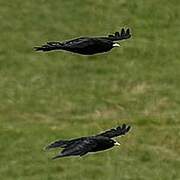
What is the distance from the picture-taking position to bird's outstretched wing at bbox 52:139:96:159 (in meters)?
5.98

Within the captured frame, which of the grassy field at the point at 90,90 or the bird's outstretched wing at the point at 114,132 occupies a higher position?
the grassy field at the point at 90,90

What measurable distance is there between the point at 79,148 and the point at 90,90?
3179cm

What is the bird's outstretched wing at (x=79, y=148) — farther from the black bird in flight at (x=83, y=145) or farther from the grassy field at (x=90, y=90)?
the grassy field at (x=90, y=90)

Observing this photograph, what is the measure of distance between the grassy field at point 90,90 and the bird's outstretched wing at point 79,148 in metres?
23.2

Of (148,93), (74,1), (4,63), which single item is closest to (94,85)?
(148,93)

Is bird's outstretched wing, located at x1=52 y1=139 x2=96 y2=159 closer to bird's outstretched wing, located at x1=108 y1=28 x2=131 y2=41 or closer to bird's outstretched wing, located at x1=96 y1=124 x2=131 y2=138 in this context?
bird's outstretched wing, located at x1=96 y1=124 x2=131 y2=138

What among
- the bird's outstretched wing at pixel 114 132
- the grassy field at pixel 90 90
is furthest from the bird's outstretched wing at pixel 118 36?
the grassy field at pixel 90 90

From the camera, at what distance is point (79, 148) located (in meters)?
6.12

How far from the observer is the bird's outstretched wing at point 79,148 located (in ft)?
19.6

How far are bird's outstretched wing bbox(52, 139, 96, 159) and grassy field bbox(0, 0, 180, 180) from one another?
2322cm

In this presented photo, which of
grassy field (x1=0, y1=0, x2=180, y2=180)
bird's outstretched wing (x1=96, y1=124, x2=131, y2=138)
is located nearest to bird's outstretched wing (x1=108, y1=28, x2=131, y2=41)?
bird's outstretched wing (x1=96, y1=124, x2=131, y2=138)

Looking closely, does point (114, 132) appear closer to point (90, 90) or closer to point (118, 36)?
point (118, 36)

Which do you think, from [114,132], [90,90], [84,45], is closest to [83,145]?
[84,45]

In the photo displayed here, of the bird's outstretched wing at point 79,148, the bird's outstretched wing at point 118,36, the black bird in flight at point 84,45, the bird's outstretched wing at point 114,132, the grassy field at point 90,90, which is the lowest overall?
the bird's outstretched wing at point 79,148
